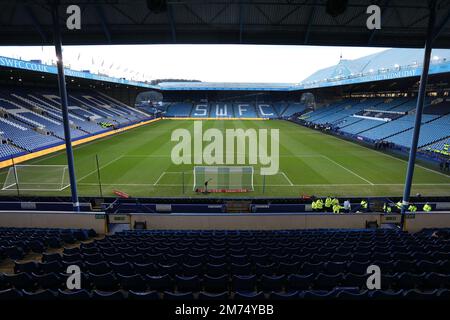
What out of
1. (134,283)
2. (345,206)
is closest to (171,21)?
(134,283)

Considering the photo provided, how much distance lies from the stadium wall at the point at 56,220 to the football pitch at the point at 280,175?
3.75 m

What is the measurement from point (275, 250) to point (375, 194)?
43.5 ft

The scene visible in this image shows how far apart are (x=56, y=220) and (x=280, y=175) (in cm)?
1577

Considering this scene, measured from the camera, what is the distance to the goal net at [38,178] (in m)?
19.0

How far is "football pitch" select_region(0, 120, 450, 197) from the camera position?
1833cm

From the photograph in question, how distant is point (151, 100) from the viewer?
91.2 meters

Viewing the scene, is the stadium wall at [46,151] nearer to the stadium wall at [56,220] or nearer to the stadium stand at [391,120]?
the stadium wall at [56,220]

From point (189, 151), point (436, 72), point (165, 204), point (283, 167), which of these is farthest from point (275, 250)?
point (436, 72)

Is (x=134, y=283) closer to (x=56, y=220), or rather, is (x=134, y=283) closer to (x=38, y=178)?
(x=56, y=220)

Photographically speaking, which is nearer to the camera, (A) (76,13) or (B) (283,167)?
(A) (76,13)

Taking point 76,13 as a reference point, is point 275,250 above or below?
below

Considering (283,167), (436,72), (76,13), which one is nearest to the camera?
(76,13)

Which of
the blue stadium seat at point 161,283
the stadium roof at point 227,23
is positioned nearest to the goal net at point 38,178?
the stadium roof at point 227,23
